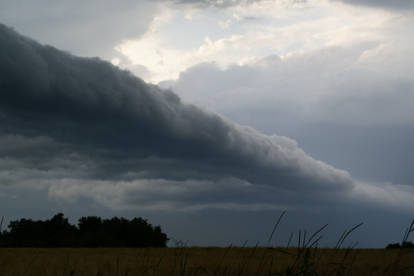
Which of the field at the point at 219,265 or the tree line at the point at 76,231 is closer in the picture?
the field at the point at 219,265

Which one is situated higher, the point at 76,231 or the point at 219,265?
the point at 76,231

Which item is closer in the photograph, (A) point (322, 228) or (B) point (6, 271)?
(A) point (322, 228)

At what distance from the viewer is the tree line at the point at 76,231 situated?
189 feet

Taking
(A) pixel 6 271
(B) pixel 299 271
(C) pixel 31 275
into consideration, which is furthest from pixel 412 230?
(A) pixel 6 271

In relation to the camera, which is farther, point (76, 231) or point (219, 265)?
point (76, 231)

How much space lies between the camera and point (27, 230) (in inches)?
2343

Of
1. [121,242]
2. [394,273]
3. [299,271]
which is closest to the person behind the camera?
[299,271]

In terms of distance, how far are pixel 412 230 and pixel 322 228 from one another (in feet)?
2.99

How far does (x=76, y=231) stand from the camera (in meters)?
62.6

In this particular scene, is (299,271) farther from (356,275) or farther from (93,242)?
(93,242)

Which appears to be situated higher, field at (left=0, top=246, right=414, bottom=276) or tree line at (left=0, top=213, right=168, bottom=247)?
tree line at (left=0, top=213, right=168, bottom=247)

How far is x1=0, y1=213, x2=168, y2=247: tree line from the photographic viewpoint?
189 feet

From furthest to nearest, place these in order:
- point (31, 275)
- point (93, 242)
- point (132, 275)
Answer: point (93, 242), point (132, 275), point (31, 275)

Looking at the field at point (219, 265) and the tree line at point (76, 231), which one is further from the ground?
the tree line at point (76, 231)
